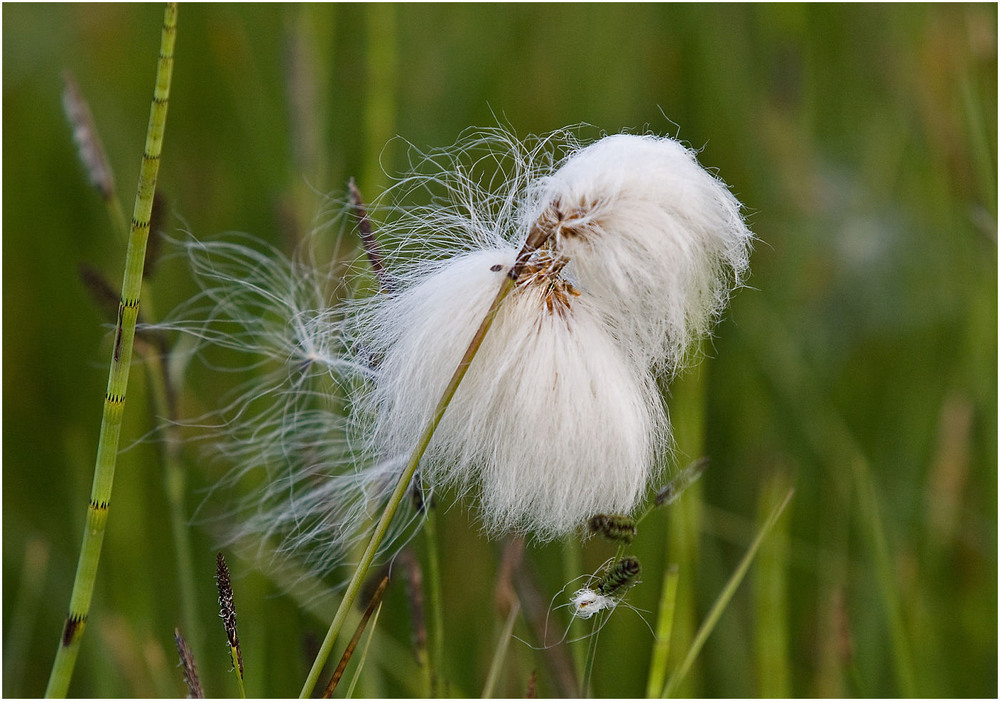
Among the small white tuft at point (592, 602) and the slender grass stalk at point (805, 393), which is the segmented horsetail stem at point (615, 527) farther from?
the slender grass stalk at point (805, 393)

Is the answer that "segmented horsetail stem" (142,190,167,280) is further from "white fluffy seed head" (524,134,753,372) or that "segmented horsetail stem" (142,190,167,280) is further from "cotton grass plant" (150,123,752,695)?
"white fluffy seed head" (524,134,753,372)

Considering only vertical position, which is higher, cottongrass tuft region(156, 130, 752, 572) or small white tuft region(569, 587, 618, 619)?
cottongrass tuft region(156, 130, 752, 572)

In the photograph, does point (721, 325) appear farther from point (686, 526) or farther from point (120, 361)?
point (120, 361)

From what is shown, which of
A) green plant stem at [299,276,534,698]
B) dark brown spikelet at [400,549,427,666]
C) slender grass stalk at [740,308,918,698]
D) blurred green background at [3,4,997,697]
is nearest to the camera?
green plant stem at [299,276,534,698]

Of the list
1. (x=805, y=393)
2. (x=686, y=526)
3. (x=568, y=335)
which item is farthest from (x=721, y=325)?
(x=568, y=335)

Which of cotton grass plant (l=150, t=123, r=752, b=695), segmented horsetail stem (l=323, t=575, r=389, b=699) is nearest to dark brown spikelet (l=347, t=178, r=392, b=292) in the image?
cotton grass plant (l=150, t=123, r=752, b=695)

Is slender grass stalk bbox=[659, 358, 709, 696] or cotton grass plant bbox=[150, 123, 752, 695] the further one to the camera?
slender grass stalk bbox=[659, 358, 709, 696]

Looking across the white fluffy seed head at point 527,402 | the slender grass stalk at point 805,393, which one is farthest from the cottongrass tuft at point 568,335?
the slender grass stalk at point 805,393
